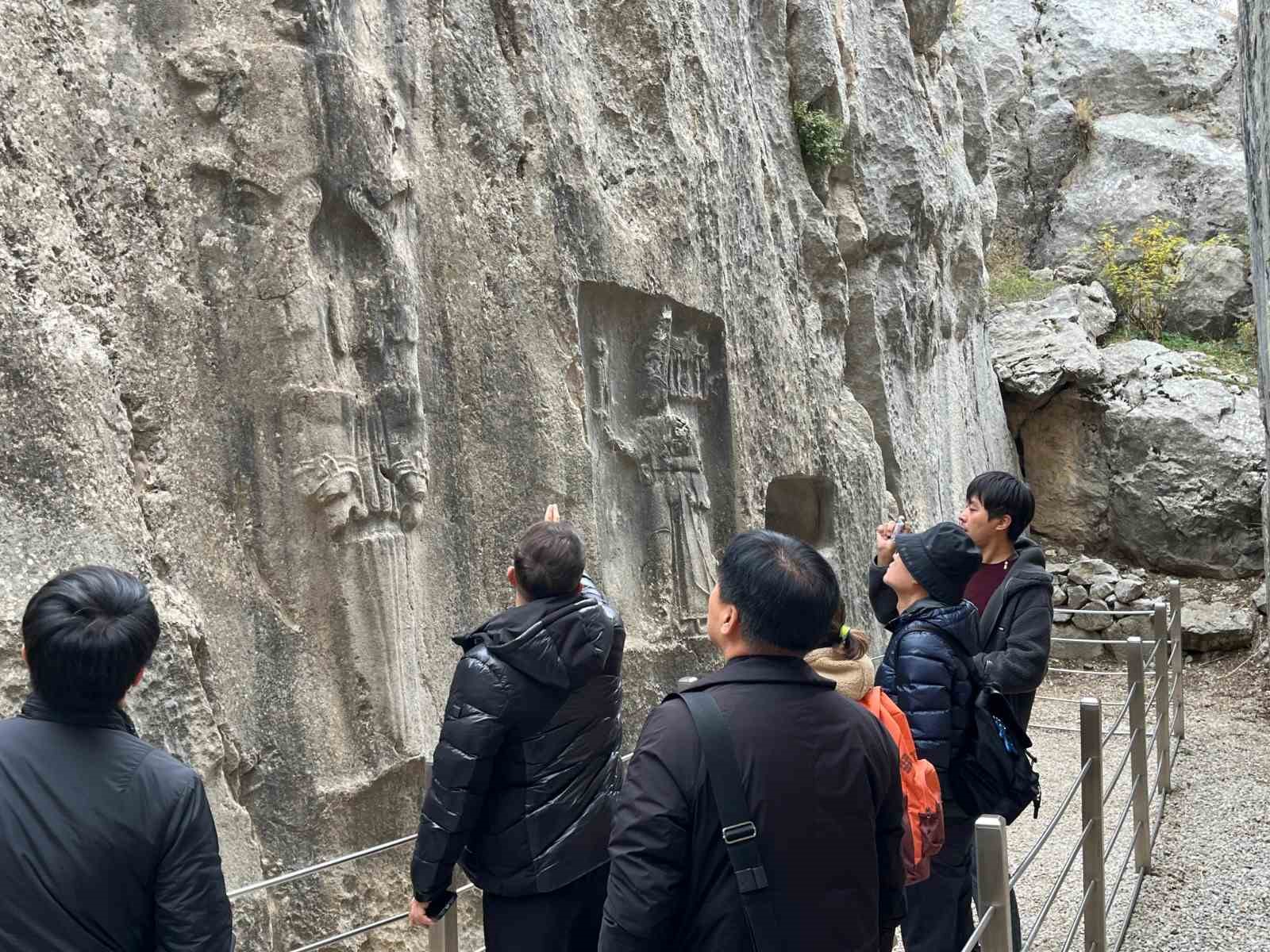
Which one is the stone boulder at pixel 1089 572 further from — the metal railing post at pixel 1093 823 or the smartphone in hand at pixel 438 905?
the smartphone in hand at pixel 438 905

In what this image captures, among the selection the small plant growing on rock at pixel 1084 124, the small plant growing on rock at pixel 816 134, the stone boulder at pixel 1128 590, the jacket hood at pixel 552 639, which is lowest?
the stone boulder at pixel 1128 590

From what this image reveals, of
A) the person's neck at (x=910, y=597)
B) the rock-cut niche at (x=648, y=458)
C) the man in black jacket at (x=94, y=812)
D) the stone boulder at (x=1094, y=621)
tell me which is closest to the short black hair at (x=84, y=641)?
the man in black jacket at (x=94, y=812)

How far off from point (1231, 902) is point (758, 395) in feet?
14.3

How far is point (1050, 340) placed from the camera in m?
15.6

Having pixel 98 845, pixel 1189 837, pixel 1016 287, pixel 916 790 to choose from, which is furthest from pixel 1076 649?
pixel 98 845

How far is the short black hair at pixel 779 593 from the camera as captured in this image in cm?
239

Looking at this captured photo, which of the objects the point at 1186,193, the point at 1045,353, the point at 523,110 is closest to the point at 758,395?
the point at 523,110

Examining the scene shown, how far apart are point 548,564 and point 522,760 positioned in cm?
52

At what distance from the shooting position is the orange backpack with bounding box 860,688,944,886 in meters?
3.15

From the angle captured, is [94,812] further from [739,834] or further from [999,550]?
[999,550]

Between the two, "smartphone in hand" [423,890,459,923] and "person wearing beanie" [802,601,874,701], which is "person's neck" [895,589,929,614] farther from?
"smartphone in hand" [423,890,459,923]

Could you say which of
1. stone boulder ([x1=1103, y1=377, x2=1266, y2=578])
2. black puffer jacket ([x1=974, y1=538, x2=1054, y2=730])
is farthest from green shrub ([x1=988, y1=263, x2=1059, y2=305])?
black puffer jacket ([x1=974, y1=538, x2=1054, y2=730])

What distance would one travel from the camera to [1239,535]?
1414cm

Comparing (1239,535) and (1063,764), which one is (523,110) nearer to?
(1063,764)
